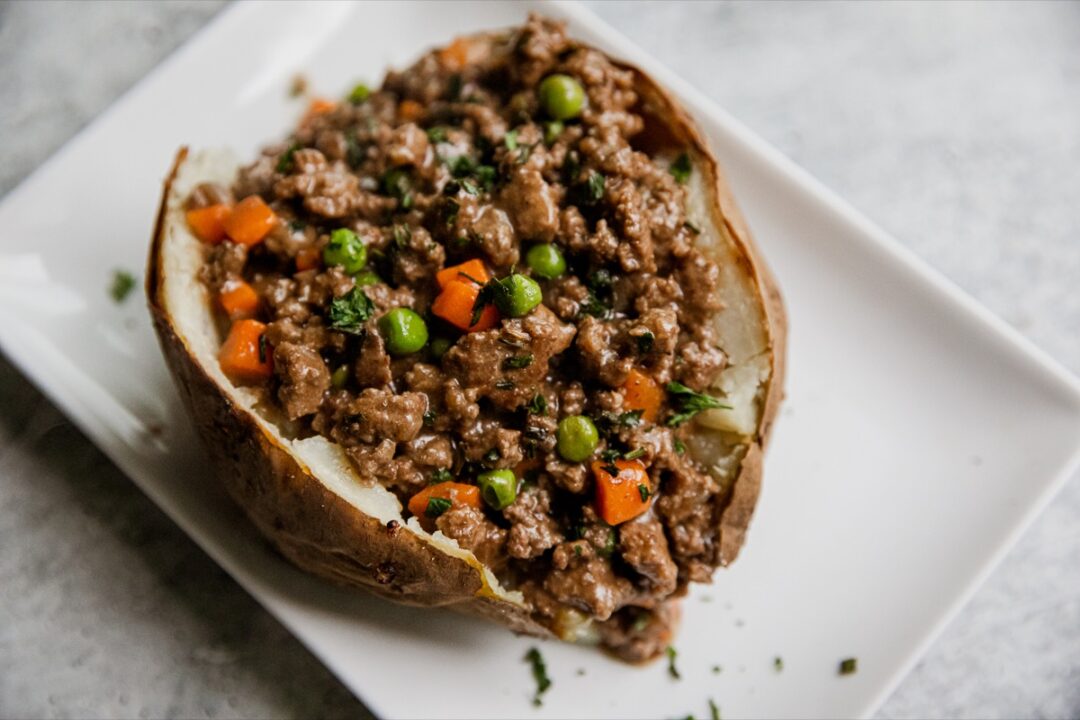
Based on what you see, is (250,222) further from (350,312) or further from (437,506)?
(437,506)

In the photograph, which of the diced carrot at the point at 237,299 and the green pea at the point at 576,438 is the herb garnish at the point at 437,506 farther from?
the diced carrot at the point at 237,299

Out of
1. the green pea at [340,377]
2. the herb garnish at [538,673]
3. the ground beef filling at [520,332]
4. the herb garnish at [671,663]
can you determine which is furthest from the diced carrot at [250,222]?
the herb garnish at [671,663]

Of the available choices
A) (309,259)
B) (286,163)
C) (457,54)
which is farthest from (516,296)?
(457,54)

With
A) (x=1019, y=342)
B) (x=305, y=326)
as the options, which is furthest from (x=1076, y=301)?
(x=305, y=326)

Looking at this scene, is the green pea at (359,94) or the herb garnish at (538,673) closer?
the herb garnish at (538,673)

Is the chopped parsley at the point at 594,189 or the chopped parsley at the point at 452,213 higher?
the chopped parsley at the point at 594,189

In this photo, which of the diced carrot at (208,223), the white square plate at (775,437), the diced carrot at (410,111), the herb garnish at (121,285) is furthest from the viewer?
the herb garnish at (121,285)
